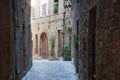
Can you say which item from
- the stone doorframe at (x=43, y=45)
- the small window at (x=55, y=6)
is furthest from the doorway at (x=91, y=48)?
the stone doorframe at (x=43, y=45)

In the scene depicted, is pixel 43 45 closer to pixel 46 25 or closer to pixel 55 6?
pixel 46 25

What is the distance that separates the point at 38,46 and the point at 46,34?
2.12 meters

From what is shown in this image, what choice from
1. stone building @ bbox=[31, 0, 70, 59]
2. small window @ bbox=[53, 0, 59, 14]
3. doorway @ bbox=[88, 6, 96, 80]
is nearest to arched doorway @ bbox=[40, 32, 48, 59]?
stone building @ bbox=[31, 0, 70, 59]

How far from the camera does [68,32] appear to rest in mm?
19516

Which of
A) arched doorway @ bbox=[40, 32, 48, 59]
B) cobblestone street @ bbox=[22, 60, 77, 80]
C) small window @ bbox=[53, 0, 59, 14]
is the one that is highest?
small window @ bbox=[53, 0, 59, 14]

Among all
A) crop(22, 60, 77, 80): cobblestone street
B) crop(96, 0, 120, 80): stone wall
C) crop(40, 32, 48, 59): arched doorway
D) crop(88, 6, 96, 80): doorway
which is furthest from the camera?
crop(40, 32, 48, 59): arched doorway

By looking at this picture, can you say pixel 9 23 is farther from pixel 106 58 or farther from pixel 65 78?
pixel 65 78

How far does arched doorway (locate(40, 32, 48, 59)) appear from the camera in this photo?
87.5 ft

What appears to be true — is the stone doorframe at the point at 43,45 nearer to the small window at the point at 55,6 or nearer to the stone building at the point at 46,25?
the stone building at the point at 46,25

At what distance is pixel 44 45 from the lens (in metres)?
27.0

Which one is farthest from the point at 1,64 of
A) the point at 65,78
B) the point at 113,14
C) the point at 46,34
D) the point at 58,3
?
the point at 46,34

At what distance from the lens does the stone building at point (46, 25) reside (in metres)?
23.0

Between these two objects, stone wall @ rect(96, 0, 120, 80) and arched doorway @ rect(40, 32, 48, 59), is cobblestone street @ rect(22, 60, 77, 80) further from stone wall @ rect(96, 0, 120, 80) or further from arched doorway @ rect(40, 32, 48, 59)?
arched doorway @ rect(40, 32, 48, 59)

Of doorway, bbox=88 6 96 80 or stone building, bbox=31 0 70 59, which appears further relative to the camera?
stone building, bbox=31 0 70 59
